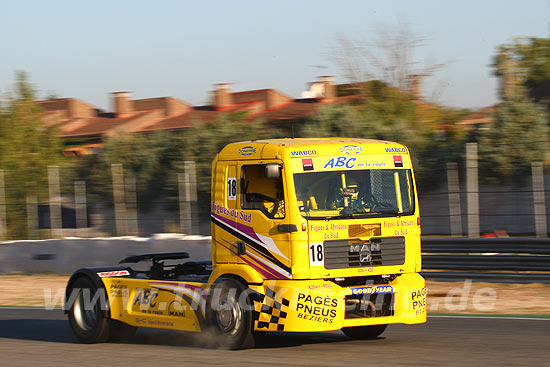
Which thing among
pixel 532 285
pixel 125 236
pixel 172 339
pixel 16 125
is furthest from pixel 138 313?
pixel 16 125

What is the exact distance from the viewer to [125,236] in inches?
780

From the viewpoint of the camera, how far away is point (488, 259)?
1526cm

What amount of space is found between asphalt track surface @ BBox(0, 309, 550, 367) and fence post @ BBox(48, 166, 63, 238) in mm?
9178

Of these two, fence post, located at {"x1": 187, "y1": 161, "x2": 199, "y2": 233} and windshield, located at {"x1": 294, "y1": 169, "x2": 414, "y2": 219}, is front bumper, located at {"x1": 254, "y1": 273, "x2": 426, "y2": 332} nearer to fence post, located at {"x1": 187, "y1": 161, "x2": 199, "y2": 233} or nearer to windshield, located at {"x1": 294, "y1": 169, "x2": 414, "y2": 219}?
windshield, located at {"x1": 294, "y1": 169, "x2": 414, "y2": 219}

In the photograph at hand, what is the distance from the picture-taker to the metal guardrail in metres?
14.8

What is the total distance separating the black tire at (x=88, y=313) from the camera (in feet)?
34.5

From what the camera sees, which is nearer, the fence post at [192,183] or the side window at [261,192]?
the side window at [261,192]

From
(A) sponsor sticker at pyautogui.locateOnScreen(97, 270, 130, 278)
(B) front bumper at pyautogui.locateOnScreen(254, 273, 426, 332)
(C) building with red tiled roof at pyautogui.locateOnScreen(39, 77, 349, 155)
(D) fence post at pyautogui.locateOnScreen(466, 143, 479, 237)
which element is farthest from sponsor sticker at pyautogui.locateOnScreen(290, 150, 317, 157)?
(C) building with red tiled roof at pyautogui.locateOnScreen(39, 77, 349, 155)

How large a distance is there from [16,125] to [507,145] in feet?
58.4

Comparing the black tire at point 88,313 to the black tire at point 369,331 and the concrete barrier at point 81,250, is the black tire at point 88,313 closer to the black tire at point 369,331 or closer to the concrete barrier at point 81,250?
the black tire at point 369,331

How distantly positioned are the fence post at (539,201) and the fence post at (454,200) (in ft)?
4.62

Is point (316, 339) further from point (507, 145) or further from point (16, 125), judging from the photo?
point (16, 125)

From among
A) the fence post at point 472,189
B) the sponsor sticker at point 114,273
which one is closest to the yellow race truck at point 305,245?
the sponsor sticker at point 114,273

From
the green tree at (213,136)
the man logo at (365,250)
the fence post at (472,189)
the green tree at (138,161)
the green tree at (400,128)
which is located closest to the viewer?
the man logo at (365,250)
